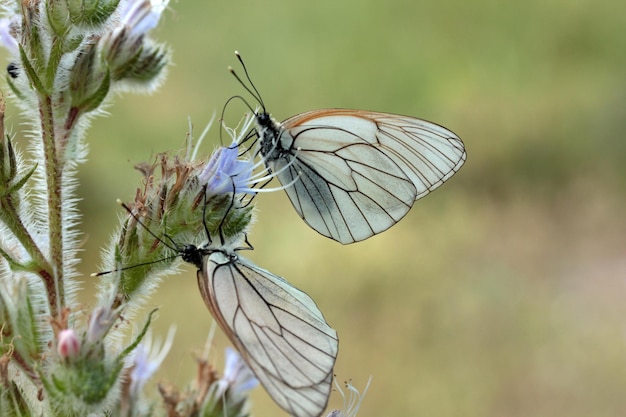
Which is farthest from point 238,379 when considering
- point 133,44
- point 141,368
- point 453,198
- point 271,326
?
point 453,198

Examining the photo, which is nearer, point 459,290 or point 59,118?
point 59,118

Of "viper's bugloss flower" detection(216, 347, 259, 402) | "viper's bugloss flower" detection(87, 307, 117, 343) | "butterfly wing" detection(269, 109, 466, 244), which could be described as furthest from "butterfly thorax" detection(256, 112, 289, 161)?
"viper's bugloss flower" detection(87, 307, 117, 343)

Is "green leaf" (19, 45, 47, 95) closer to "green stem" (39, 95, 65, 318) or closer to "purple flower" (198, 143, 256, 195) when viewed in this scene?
"green stem" (39, 95, 65, 318)

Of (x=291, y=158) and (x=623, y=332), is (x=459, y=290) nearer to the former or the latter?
(x=623, y=332)

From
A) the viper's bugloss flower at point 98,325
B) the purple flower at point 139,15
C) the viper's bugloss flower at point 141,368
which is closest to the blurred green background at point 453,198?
the viper's bugloss flower at point 141,368

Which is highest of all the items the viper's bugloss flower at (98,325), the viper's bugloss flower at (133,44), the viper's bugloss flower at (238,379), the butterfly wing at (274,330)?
the viper's bugloss flower at (133,44)

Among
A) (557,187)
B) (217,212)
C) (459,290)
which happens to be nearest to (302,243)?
(459,290)

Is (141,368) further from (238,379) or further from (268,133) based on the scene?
(268,133)

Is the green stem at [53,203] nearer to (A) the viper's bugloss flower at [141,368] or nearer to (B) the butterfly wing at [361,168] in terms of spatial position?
(A) the viper's bugloss flower at [141,368]
